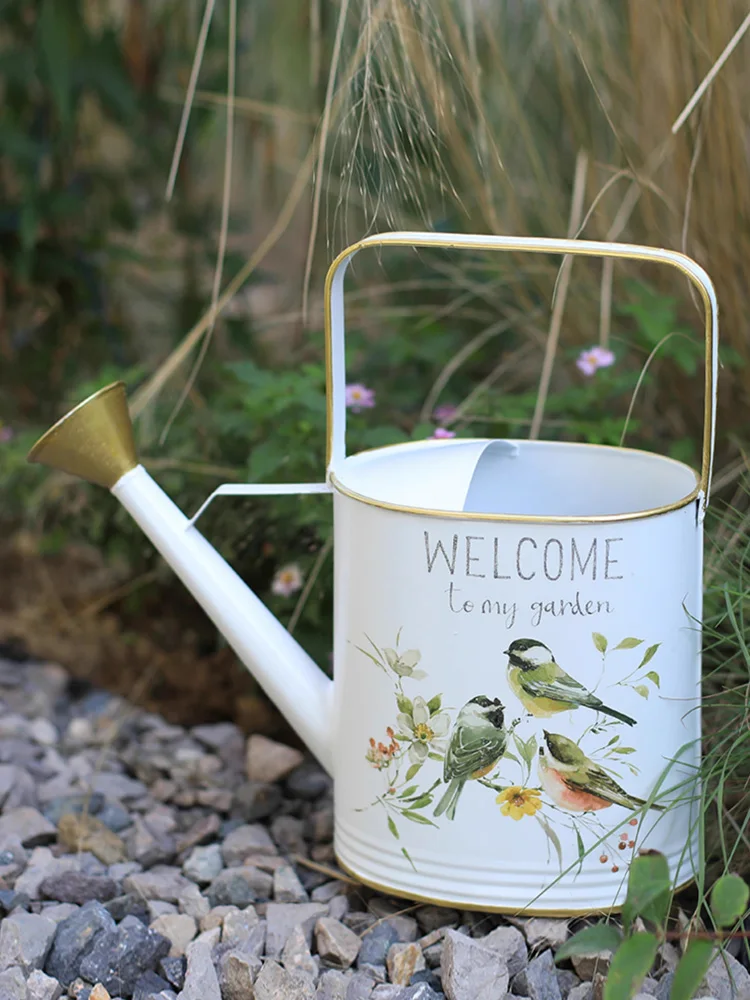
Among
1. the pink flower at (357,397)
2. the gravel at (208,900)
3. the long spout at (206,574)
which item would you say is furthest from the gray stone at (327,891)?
the pink flower at (357,397)

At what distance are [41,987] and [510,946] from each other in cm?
35

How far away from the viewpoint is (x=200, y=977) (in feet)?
3.12

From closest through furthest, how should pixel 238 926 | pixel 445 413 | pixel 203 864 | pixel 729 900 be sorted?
pixel 729 900 → pixel 238 926 → pixel 203 864 → pixel 445 413

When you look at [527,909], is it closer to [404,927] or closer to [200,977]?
[404,927]

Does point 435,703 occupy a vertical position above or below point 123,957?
above

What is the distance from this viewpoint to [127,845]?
1.19 metres

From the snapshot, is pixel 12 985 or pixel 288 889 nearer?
pixel 12 985

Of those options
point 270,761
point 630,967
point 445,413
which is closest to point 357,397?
point 445,413

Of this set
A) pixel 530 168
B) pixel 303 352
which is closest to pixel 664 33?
pixel 530 168

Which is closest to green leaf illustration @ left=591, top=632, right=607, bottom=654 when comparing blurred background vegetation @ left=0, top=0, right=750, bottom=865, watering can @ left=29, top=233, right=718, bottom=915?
watering can @ left=29, top=233, right=718, bottom=915

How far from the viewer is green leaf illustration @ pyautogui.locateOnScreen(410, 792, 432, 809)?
988 millimetres

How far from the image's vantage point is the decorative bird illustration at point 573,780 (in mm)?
960

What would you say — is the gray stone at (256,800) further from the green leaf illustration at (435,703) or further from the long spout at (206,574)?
the green leaf illustration at (435,703)

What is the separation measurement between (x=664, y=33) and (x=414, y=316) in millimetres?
540
